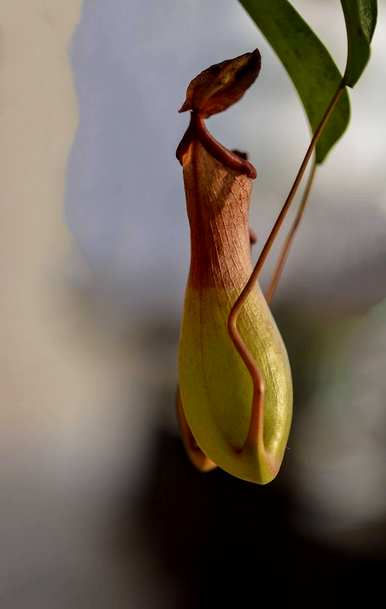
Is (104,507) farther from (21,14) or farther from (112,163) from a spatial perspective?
(21,14)

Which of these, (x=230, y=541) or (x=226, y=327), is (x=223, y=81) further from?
(x=230, y=541)

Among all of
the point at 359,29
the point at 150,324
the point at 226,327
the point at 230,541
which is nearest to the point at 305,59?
the point at 359,29

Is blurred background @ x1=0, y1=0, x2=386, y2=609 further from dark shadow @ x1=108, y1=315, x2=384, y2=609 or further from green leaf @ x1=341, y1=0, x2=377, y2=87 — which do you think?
green leaf @ x1=341, y1=0, x2=377, y2=87

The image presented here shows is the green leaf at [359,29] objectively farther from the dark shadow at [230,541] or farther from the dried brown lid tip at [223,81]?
the dark shadow at [230,541]

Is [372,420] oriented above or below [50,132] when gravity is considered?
below

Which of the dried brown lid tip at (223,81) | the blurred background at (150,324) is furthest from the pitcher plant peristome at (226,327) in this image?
the blurred background at (150,324)

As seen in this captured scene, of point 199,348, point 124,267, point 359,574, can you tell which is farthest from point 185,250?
point 359,574
